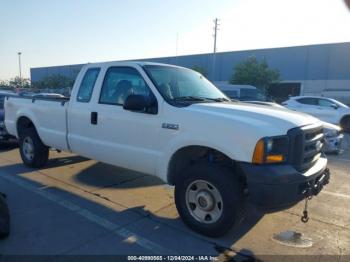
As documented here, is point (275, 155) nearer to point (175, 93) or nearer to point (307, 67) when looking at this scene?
point (175, 93)

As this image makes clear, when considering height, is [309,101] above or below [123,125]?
below

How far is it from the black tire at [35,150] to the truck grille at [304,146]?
478 cm

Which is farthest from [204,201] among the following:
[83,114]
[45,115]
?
[45,115]

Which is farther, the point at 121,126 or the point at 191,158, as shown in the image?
the point at 121,126

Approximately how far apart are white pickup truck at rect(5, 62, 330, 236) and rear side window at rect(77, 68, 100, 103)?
18 mm

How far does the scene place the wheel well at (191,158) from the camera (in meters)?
3.79

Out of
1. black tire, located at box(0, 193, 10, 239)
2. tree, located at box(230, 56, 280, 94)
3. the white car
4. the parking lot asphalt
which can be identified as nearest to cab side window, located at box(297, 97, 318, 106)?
the white car

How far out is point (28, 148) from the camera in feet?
21.5

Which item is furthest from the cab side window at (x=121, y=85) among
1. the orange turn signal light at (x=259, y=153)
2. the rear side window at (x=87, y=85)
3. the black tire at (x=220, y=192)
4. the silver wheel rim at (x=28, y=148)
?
the silver wheel rim at (x=28, y=148)

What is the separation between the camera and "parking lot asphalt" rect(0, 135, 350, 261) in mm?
3506

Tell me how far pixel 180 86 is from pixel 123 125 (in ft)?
3.14

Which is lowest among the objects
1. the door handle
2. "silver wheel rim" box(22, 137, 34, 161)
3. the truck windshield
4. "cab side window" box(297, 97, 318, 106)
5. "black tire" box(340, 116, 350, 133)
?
"black tire" box(340, 116, 350, 133)

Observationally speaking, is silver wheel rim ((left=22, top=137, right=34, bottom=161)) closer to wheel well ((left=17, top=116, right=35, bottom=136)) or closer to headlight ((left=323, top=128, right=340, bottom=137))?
wheel well ((left=17, top=116, right=35, bottom=136))

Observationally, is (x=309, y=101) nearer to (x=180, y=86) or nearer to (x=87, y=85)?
(x=180, y=86)
